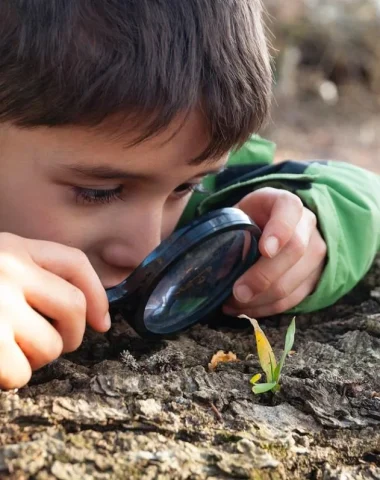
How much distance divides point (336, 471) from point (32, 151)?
3.50 feet

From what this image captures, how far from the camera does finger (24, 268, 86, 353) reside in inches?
53.9

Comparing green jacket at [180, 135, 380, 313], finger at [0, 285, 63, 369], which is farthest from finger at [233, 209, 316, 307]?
finger at [0, 285, 63, 369]

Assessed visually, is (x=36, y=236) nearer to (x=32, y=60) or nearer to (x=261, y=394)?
(x=32, y=60)

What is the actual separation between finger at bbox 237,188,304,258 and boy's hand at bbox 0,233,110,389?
609mm

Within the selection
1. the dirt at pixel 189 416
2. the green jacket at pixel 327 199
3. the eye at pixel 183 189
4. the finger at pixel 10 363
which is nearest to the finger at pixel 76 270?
the dirt at pixel 189 416

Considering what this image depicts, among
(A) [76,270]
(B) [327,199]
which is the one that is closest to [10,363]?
(A) [76,270]

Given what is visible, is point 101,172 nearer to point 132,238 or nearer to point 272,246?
point 132,238

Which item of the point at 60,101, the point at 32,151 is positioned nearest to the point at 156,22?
the point at 60,101

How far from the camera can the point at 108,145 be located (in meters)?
1.70

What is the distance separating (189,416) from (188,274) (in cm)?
64

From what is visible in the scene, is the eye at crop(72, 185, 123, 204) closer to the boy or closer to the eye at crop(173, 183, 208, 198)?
the boy

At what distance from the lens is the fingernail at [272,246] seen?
6.35ft

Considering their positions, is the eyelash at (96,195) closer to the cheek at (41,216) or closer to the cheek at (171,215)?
the cheek at (41,216)

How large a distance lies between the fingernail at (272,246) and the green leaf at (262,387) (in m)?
0.55
